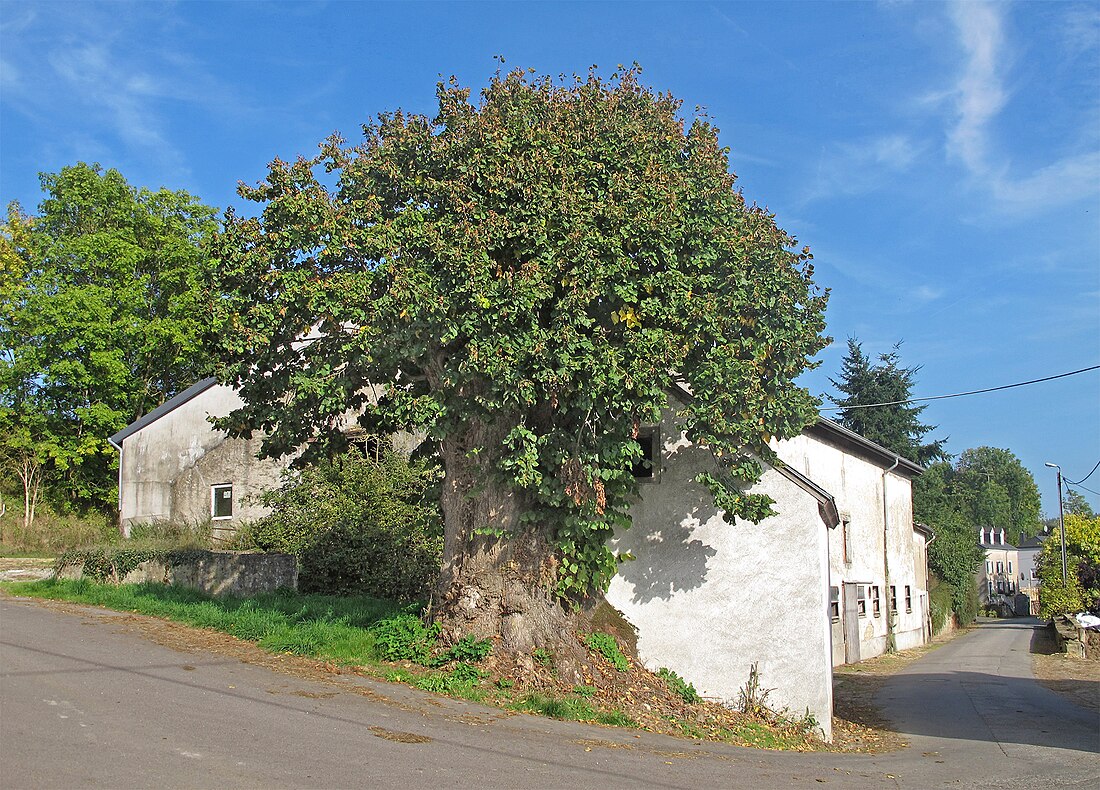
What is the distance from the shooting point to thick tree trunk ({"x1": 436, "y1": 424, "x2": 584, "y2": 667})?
12266mm

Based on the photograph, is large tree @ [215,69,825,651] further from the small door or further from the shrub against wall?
the small door

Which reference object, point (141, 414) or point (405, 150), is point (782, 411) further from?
point (141, 414)

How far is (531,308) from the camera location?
10.7 metres

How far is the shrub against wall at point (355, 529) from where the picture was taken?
1917 cm

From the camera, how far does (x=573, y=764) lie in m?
8.84

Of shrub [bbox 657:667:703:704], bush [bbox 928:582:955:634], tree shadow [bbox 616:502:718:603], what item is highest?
tree shadow [bbox 616:502:718:603]

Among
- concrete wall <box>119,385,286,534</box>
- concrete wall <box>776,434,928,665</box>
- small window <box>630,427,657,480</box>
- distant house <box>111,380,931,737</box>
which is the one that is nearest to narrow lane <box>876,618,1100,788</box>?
distant house <box>111,380,931,737</box>

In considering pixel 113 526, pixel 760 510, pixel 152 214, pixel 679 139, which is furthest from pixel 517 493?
pixel 152 214

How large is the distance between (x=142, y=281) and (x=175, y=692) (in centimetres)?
2833

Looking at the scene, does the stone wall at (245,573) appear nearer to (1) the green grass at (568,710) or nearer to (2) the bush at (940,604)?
(1) the green grass at (568,710)

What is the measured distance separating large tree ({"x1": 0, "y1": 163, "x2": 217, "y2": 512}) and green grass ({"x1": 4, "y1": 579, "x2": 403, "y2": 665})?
15.3m

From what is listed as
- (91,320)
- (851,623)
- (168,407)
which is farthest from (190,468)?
(851,623)

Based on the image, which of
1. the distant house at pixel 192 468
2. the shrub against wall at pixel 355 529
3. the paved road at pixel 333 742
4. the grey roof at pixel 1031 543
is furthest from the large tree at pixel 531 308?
the grey roof at pixel 1031 543

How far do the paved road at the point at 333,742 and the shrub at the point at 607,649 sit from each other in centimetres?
191
